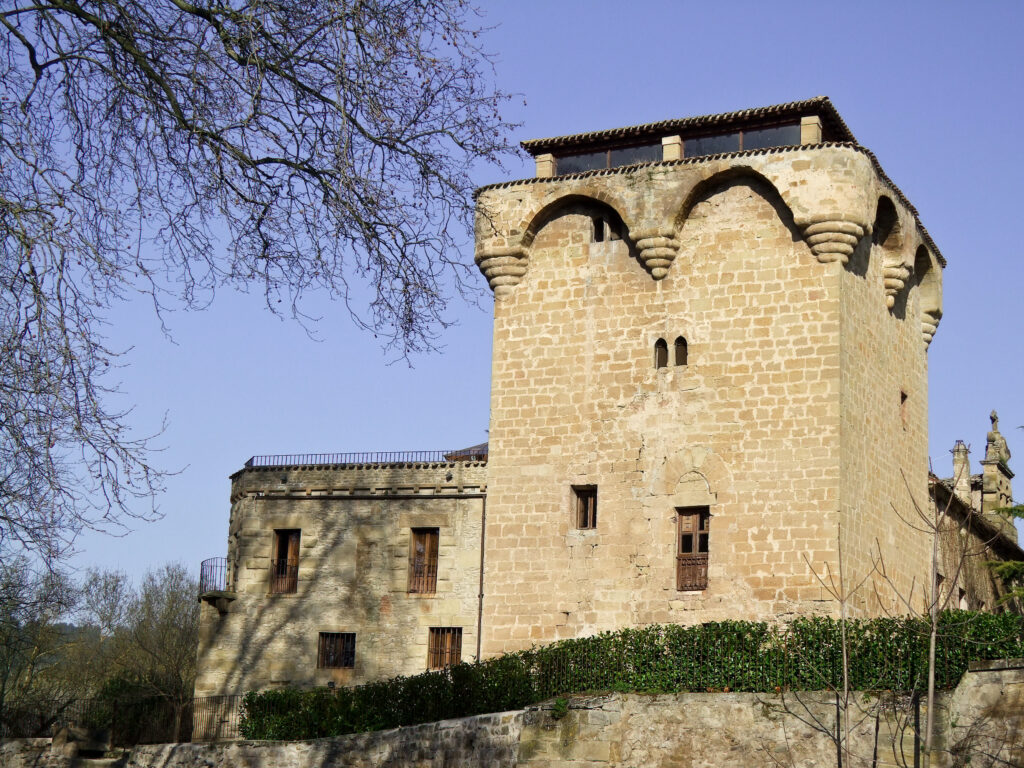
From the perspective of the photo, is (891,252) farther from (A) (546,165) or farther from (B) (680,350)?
(A) (546,165)

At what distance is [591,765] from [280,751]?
5.76m

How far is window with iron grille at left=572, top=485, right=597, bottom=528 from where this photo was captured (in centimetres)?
2356

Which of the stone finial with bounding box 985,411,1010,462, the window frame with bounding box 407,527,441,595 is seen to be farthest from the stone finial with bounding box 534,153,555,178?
the stone finial with bounding box 985,411,1010,462

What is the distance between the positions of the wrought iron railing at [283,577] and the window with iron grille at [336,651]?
4.57ft

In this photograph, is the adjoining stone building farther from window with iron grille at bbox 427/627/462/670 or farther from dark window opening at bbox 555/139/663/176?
window with iron grille at bbox 427/627/462/670

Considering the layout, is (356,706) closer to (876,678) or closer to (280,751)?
(280,751)

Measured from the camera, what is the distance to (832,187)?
2266cm

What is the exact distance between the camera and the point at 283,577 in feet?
104

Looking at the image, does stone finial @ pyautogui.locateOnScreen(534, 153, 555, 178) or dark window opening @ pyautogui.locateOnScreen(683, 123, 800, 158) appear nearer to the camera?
dark window opening @ pyautogui.locateOnScreen(683, 123, 800, 158)

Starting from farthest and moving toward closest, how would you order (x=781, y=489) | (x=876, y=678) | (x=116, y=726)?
(x=116, y=726)
(x=781, y=489)
(x=876, y=678)

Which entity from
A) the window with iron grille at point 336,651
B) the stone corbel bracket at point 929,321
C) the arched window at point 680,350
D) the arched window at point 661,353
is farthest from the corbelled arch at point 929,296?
the window with iron grille at point 336,651

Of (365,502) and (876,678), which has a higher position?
(365,502)

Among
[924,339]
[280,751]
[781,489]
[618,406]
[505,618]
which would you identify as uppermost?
[924,339]

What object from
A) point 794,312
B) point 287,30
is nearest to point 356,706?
point 794,312
